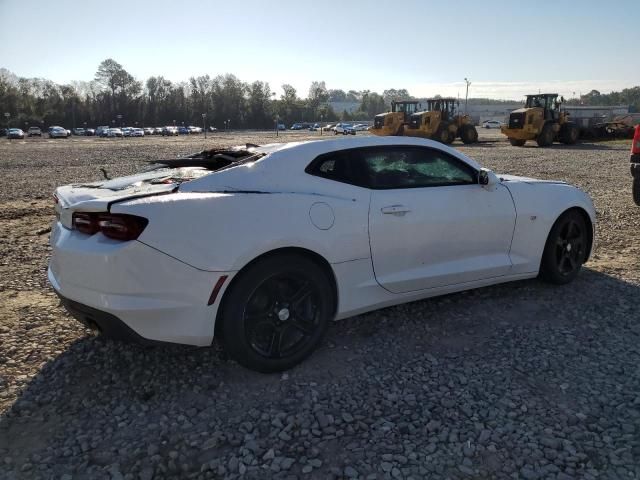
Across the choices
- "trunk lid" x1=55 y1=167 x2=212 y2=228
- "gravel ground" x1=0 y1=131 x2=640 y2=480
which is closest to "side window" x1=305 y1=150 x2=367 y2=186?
"trunk lid" x1=55 y1=167 x2=212 y2=228

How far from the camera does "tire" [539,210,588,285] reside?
4.88m

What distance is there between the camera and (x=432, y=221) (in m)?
4.02

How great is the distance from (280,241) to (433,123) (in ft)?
94.3

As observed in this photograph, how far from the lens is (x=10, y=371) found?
3.51 metres

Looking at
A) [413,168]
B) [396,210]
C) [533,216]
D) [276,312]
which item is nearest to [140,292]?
[276,312]

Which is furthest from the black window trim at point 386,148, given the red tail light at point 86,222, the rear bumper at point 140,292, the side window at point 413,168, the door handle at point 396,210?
the red tail light at point 86,222

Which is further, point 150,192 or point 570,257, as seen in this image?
point 570,257

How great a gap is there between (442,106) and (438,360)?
3019 centimetres

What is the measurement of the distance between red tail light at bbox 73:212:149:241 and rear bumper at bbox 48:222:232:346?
4 cm

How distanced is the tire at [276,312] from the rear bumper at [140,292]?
0.42 feet

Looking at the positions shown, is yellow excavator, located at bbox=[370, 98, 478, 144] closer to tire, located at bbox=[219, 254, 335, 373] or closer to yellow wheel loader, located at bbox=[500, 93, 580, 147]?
yellow wheel loader, located at bbox=[500, 93, 580, 147]

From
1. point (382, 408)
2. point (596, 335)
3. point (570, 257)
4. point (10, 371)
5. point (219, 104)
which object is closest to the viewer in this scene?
point (382, 408)

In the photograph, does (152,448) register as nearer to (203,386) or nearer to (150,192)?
(203,386)

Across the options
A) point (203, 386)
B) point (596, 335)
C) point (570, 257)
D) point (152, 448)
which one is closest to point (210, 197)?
point (203, 386)
